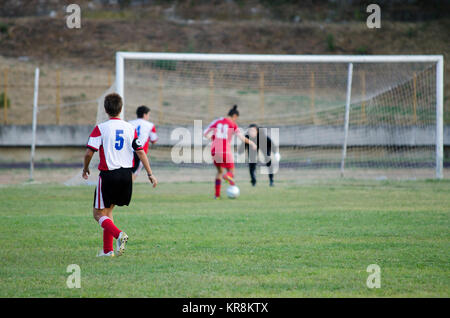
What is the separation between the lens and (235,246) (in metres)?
6.93

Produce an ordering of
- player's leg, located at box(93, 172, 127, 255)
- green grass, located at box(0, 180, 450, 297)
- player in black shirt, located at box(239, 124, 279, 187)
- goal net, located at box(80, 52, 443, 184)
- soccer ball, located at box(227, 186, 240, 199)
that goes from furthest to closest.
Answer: goal net, located at box(80, 52, 443, 184) → player in black shirt, located at box(239, 124, 279, 187) → soccer ball, located at box(227, 186, 240, 199) → player's leg, located at box(93, 172, 127, 255) → green grass, located at box(0, 180, 450, 297)

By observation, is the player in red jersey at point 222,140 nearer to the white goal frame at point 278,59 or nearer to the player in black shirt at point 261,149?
the player in black shirt at point 261,149

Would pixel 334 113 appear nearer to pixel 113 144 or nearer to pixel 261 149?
pixel 261 149

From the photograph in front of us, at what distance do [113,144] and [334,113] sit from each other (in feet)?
49.6

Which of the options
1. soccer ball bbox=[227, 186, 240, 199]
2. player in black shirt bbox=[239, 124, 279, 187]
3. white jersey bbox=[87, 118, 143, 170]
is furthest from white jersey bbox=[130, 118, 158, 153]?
white jersey bbox=[87, 118, 143, 170]

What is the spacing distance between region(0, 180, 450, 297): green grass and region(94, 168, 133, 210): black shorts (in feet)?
1.90

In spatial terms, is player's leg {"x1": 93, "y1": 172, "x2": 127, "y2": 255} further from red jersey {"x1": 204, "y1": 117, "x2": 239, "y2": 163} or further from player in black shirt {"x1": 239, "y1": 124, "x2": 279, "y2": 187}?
player in black shirt {"x1": 239, "y1": 124, "x2": 279, "y2": 187}

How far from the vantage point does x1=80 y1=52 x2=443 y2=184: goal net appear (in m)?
16.2

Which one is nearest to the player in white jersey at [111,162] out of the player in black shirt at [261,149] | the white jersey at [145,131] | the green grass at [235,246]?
the green grass at [235,246]

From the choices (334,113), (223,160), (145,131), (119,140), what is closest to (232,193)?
(223,160)

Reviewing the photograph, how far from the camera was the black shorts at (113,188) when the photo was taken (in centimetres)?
630
